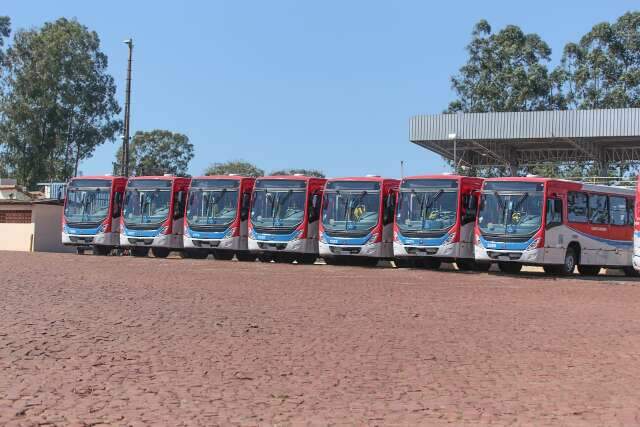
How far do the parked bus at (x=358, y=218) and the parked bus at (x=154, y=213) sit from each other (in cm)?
605

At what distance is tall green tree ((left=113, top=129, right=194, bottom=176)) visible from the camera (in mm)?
85750

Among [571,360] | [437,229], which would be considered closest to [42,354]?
[571,360]

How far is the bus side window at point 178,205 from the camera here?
31.3 metres

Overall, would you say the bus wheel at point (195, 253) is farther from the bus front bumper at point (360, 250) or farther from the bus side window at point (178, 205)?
the bus front bumper at point (360, 250)

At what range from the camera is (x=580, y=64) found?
70.0m

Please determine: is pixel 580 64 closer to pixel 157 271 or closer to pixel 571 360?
pixel 157 271

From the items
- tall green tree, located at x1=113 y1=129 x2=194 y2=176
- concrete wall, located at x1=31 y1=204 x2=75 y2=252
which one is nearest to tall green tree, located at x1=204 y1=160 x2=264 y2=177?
tall green tree, located at x1=113 y1=129 x2=194 y2=176

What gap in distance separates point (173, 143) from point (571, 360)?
7926 cm

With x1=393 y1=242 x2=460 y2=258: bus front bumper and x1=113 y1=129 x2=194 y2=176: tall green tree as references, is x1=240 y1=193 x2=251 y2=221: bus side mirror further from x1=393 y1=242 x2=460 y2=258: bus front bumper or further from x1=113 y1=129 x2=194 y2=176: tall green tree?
x1=113 y1=129 x2=194 y2=176: tall green tree

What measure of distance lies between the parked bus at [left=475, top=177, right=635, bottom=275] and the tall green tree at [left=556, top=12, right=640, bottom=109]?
138ft

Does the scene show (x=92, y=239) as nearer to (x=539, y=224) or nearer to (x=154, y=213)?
(x=154, y=213)

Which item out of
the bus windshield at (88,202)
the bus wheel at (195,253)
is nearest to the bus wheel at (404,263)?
the bus wheel at (195,253)

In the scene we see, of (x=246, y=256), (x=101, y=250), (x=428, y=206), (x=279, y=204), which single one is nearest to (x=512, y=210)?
(x=428, y=206)

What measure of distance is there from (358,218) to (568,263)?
21.0 feet
